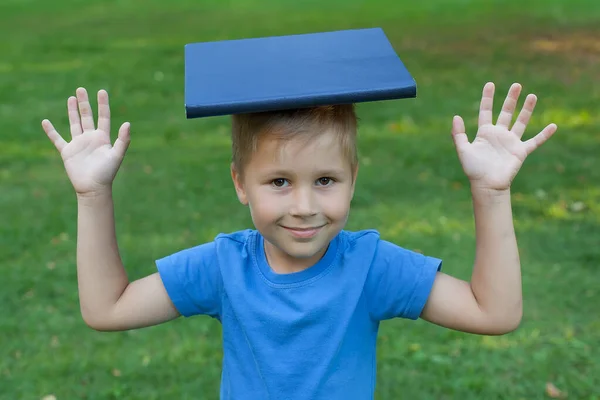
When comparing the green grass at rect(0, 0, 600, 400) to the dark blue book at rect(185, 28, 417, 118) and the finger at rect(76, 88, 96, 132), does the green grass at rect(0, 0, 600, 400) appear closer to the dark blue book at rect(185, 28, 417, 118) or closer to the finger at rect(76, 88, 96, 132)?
the finger at rect(76, 88, 96, 132)

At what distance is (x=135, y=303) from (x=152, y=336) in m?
2.24

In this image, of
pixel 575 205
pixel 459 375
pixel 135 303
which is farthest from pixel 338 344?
pixel 575 205

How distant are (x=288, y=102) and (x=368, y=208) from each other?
4.14m

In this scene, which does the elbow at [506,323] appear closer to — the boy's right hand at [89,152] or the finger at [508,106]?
the finger at [508,106]

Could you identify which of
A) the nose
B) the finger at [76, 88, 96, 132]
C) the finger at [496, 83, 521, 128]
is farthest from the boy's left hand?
the finger at [76, 88, 96, 132]

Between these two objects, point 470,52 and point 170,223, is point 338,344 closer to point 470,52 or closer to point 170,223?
point 170,223

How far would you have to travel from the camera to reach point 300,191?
2.15m

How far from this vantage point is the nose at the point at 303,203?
2125mm

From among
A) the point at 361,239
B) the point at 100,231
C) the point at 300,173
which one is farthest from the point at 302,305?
the point at 100,231

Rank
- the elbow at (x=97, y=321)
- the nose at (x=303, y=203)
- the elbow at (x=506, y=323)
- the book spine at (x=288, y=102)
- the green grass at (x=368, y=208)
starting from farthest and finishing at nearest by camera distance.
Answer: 1. the green grass at (x=368, y=208)
2. the elbow at (x=97, y=321)
3. the elbow at (x=506, y=323)
4. the nose at (x=303, y=203)
5. the book spine at (x=288, y=102)

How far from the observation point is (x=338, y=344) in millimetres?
2240

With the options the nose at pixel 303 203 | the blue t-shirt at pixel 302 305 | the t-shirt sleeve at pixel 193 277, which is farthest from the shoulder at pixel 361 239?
the t-shirt sleeve at pixel 193 277

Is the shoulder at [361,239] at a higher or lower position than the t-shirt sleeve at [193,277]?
higher

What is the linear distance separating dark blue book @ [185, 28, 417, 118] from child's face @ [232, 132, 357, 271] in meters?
0.17
